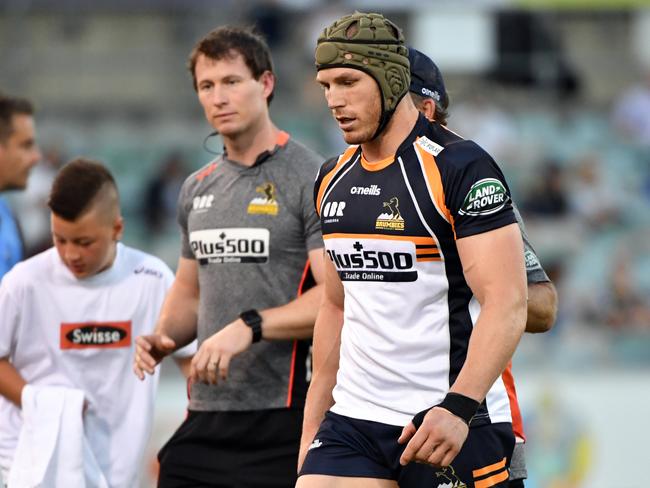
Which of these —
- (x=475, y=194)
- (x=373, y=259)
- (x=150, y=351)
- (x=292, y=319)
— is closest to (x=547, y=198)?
(x=292, y=319)

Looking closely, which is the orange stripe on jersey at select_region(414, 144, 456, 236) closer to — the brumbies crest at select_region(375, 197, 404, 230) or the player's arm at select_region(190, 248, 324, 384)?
the brumbies crest at select_region(375, 197, 404, 230)

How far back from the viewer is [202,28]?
49.3ft

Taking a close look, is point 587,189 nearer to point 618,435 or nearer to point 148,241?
point 618,435

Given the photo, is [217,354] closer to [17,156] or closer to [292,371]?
[292,371]

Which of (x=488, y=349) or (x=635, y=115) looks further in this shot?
(x=635, y=115)

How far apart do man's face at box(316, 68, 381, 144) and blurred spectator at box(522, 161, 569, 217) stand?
8.71 metres

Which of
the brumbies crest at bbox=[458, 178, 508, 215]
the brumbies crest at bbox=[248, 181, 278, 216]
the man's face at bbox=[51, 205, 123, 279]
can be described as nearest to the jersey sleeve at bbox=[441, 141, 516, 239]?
the brumbies crest at bbox=[458, 178, 508, 215]

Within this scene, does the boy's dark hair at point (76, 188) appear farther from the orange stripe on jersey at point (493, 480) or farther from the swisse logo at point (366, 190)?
the orange stripe on jersey at point (493, 480)

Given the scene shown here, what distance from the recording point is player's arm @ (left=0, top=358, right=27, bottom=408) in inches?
210

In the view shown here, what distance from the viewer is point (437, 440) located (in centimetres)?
372

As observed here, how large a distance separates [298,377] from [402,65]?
1.61 metres

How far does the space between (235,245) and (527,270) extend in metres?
1.33

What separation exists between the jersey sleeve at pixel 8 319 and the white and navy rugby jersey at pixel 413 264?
5.84 ft

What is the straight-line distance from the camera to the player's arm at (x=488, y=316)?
3793mm
